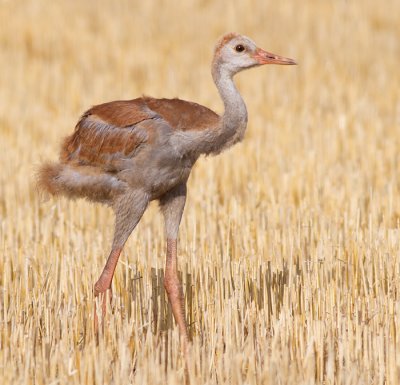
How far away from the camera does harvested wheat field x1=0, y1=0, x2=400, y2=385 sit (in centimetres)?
502

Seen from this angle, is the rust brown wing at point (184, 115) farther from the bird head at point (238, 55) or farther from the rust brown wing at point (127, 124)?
the bird head at point (238, 55)

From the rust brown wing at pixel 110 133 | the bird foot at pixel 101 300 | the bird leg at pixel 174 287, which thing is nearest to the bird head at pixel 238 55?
the rust brown wing at pixel 110 133

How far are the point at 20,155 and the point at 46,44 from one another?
5.16 meters

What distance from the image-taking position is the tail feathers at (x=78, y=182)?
5.65m

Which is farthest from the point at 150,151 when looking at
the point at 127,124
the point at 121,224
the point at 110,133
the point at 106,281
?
the point at 106,281

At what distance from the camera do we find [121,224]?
5.57 metres

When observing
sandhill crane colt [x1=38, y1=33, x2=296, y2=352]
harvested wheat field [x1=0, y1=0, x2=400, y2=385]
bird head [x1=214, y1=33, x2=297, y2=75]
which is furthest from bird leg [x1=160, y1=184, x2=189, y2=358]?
bird head [x1=214, y1=33, x2=297, y2=75]

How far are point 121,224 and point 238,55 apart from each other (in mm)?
1201

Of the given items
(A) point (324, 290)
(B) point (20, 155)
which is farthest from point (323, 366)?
(B) point (20, 155)

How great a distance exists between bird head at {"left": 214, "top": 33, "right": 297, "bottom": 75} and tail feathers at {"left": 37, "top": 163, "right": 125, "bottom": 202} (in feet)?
3.06

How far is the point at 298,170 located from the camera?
29.4 ft

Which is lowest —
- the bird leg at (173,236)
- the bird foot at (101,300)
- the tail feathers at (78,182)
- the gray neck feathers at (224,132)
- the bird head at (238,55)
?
the bird foot at (101,300)

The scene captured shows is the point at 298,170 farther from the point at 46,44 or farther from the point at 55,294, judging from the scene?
the point at 46,44

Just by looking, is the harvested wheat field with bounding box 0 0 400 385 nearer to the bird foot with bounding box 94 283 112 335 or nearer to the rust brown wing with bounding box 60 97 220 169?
the bird foot with bounding box 94 283 112 335
